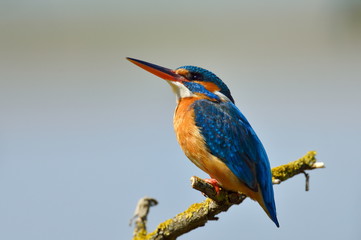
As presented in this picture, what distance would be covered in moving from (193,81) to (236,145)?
2.07 ft

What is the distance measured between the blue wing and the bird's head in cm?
21

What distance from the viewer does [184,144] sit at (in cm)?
274

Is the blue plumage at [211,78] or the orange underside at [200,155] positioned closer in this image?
the orange underside at [200,155]

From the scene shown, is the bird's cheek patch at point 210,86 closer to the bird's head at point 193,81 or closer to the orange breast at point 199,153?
the bird's head at point 193,81

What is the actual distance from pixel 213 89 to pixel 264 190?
834 mm

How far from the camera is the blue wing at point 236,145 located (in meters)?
2.50

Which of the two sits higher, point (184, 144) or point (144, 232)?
point (184, 144)

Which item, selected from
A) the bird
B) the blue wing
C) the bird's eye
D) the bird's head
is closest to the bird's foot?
the bird

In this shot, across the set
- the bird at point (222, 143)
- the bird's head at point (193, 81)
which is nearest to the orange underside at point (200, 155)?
the bird at point (222, 143)

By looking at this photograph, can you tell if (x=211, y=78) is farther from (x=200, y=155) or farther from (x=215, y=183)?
(x=215, y=183)

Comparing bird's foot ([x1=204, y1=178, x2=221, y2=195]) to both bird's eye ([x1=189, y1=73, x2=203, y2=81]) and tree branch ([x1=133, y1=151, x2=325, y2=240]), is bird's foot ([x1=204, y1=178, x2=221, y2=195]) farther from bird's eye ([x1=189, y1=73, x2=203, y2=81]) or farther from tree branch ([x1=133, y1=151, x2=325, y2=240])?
bird's eye ([x1=189, y1=73, x2=203, y2=81])

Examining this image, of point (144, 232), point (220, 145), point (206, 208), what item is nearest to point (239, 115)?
point (220, 145)

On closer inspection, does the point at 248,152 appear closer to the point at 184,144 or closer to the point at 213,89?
the point at 184,144

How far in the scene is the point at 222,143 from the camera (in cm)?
264
